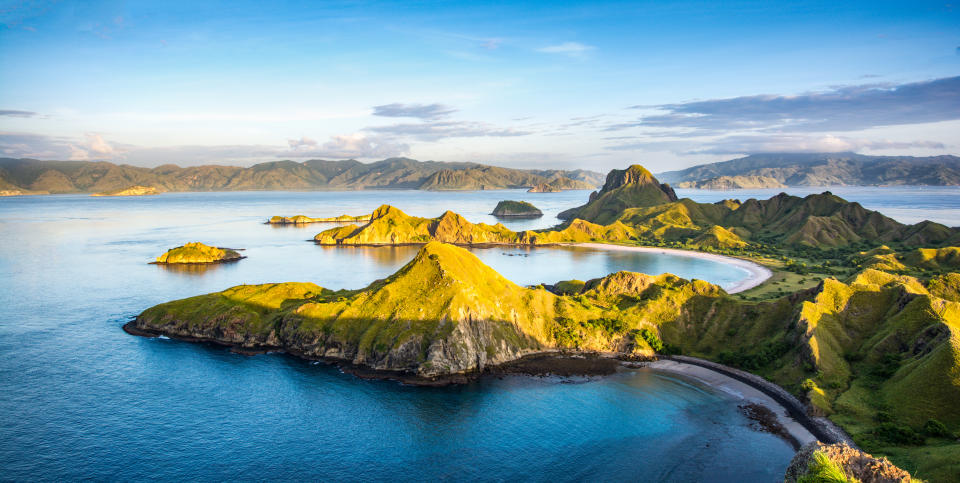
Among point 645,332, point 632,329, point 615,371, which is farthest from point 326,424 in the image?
point 645,332

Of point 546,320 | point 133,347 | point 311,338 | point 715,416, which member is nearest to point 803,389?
point 715,416

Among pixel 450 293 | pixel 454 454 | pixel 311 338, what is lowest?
pixel 454 454

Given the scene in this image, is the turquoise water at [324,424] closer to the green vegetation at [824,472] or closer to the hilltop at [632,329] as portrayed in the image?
the hilltop at [632,329]

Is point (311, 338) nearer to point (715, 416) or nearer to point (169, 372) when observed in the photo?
point (169, 372)

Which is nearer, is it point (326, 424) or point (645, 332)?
point (326, 424)

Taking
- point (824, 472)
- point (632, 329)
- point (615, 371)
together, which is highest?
point (824, 472)

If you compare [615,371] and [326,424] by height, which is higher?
[615,371]

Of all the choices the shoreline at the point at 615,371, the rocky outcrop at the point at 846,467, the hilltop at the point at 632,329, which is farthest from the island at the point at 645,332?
the rocky outcrop at the point at 846,467

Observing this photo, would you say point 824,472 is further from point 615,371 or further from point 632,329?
point 632,329

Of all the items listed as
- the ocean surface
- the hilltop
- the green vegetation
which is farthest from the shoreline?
the green vegetation
